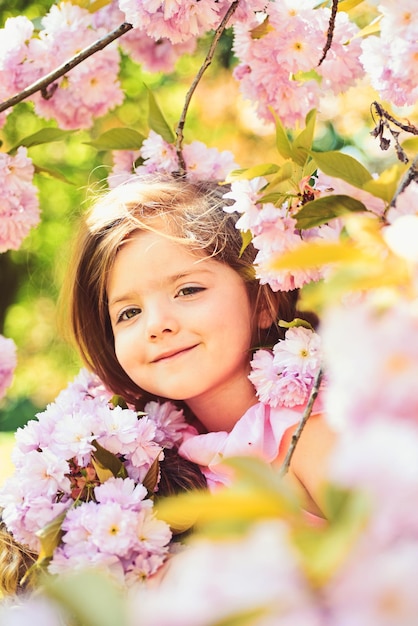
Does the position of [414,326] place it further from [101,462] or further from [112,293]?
[112,293]

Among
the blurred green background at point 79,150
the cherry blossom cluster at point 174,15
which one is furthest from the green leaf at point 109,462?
the blurred green background at point 79,150

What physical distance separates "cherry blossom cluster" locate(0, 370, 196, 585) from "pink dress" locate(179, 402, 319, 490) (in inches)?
2.9

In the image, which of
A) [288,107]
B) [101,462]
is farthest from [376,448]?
[288,107]

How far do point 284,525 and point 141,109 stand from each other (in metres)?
6.33

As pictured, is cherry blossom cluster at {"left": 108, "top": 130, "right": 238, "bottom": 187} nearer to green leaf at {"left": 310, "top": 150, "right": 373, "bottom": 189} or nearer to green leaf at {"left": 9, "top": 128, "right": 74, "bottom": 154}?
green leaf at {"left": 9, "top": 128, "right": 74, "bottom": 154}

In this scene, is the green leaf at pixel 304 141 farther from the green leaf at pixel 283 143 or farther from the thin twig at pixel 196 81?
the thin twig at pixel 196 81

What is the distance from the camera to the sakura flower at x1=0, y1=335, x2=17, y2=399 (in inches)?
83.9

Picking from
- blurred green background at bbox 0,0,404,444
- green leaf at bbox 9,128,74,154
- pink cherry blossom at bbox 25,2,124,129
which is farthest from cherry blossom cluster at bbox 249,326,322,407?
blurred green background at bbox 0,0,404,444

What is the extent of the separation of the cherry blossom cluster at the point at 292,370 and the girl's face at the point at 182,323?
129 mm

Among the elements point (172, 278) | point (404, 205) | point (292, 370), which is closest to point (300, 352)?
point (292, 370)

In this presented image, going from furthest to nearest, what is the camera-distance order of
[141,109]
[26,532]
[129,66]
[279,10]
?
[141,109]
[129,66]
[279,10]
[26,532]

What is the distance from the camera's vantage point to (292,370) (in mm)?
1662

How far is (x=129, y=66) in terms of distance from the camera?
613 centimetres

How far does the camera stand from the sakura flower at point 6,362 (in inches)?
83.9
